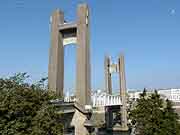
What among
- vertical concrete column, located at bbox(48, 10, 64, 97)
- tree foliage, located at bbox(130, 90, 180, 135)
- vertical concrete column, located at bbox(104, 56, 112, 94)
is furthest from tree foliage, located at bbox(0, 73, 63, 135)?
vertical concrete column, located at bbox(104, 56, 112, 94)

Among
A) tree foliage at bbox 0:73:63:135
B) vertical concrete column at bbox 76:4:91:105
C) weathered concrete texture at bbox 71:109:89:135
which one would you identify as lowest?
weathered concrete texture at bbox 71:109:89:135

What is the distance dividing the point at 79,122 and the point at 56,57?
23.7ft

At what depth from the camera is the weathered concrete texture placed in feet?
95.3

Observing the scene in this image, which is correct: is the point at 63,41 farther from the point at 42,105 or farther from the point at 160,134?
the point at 42,105

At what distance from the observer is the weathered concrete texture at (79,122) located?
29.0 metres

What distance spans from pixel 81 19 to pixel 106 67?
3148 centimetres

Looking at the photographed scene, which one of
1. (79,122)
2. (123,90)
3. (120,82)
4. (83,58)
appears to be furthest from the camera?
(120,82)

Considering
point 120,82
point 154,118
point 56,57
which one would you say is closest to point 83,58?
point 56,57

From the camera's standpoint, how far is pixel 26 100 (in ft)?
48.2

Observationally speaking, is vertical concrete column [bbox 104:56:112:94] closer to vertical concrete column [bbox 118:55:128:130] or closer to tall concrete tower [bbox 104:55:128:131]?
tall concrete tower [bbox 104:55:128:131]

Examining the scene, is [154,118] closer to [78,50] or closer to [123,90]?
[78,50]

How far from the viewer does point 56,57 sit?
3244cm

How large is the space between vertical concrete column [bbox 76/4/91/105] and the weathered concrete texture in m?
1.23

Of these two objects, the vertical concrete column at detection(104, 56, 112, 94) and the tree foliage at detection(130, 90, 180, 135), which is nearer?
the tree foliage at detection(130, 90, 180, 135)
